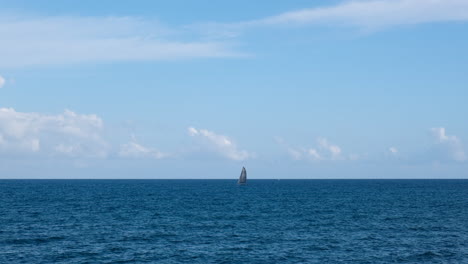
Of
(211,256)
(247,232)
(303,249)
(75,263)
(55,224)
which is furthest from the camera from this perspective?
(55,224)

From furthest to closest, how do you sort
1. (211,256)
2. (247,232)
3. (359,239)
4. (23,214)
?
(23,214)
(247,232)
(359,239)
(211,256)

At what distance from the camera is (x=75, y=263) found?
1969 inches

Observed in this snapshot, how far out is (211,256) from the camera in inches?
2122

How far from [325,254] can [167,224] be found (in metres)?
31.6

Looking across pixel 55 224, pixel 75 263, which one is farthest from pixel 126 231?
pixel 75 263

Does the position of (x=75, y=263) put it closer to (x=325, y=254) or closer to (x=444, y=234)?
(x=325, y=254)

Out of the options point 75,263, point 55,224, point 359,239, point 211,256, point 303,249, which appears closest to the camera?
point 75,263

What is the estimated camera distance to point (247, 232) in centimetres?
7012

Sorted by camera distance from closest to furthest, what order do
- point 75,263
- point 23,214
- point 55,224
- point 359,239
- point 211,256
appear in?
point 75,263 → point 211,256 → point 359,239 → point 55,224 → point 23,214

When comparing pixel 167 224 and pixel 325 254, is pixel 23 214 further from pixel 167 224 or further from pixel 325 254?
pixel 325 254

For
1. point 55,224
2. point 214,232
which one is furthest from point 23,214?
point 214,232

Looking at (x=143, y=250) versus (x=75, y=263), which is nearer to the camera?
(x=75, y=263)

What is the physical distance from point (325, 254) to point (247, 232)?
56.5 ft

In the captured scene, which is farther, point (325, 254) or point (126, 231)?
point (126, 231)
